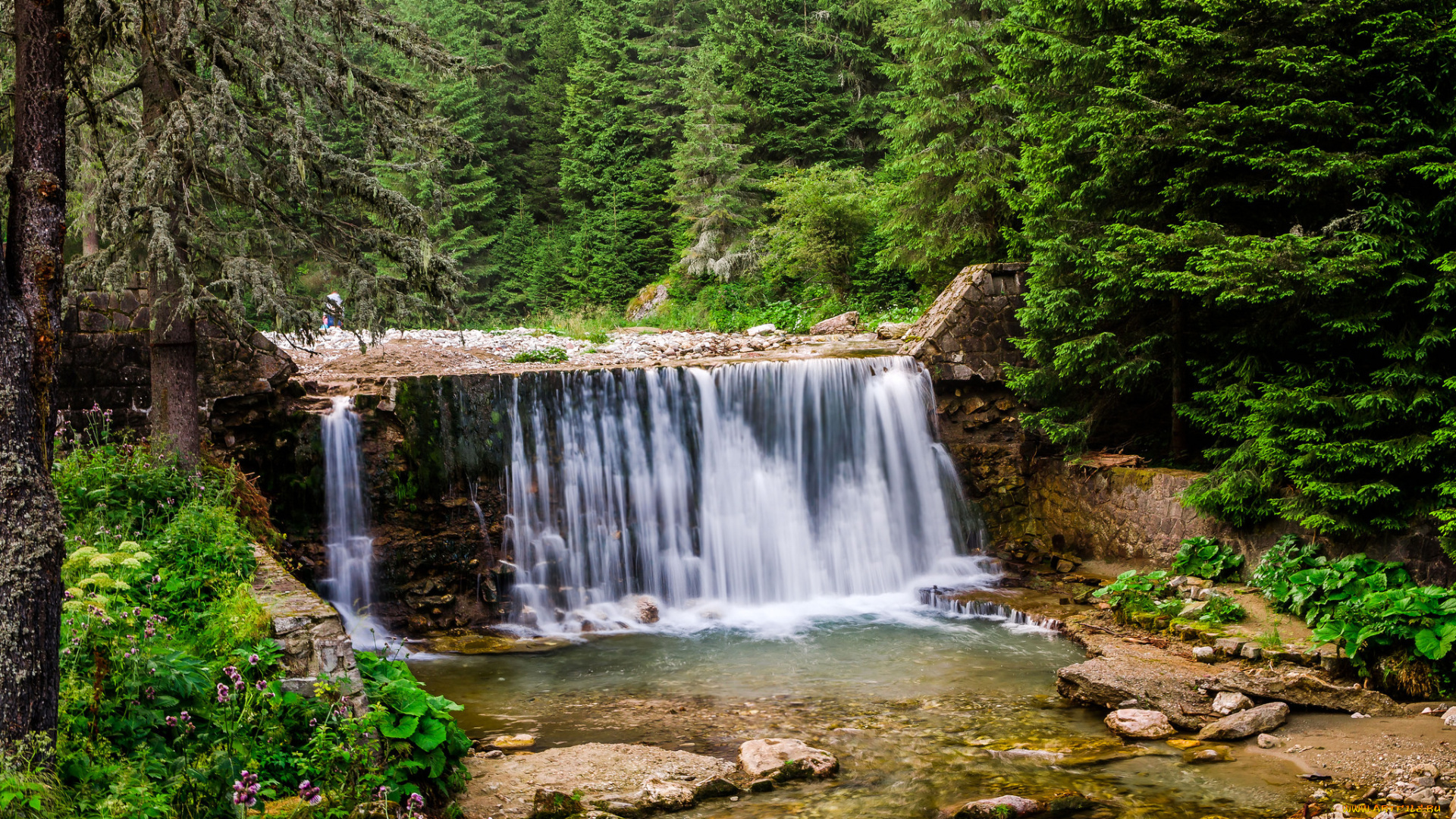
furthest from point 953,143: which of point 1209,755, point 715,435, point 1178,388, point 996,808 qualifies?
point 996,808

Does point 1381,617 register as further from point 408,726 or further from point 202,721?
point 202,721

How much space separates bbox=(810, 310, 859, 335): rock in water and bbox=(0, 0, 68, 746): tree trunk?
1463 centimetres

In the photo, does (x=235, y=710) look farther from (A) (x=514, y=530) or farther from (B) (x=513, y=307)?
(B) (x=513, y=307)

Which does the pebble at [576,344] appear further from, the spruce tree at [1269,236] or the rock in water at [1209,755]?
the rock in water at [1209,755]

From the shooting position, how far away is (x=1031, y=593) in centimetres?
1119

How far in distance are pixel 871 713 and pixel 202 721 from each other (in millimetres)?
4952

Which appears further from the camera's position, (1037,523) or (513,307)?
(513,307)

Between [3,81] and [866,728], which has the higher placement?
[3,81]

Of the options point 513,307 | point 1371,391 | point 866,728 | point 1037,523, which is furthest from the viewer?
point 513,307

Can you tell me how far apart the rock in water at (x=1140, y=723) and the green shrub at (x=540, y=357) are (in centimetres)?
971

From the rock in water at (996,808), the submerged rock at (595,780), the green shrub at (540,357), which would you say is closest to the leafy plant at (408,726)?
the submerged rock at (595,780)

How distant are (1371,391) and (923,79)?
376 inches

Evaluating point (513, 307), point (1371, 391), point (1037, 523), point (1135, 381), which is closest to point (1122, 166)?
point (1135, 381)

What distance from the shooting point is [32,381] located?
3.65 m
